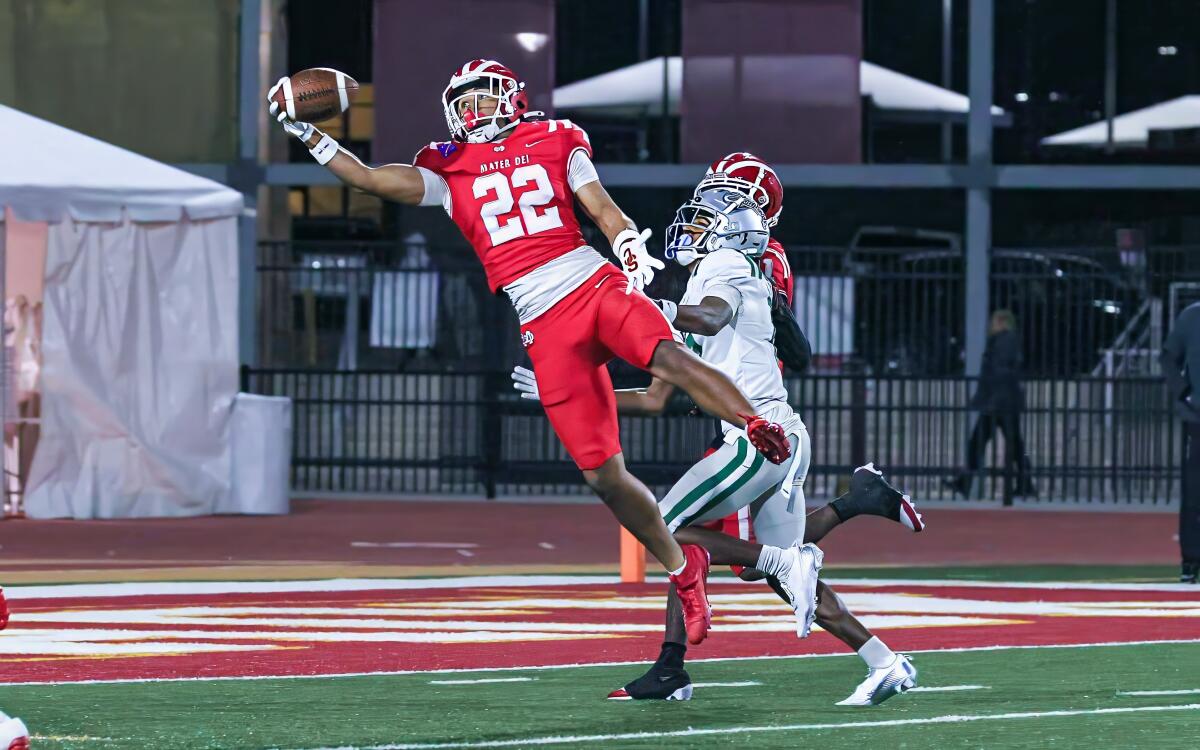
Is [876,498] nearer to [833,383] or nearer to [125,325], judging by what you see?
[125,325]

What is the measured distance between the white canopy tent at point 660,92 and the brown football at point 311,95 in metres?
15.4

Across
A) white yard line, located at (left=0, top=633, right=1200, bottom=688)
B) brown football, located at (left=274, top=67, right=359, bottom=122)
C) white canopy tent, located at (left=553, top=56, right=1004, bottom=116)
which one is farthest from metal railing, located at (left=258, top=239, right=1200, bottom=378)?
brown football, located at (left=274, top=67, right=359, bottom=122)

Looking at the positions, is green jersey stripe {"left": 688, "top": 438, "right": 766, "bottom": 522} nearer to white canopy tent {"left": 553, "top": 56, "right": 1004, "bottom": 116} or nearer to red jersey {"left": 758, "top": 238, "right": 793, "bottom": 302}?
red jersey {"left": 758, "top": 238, "right": 793, "bottom": 302}

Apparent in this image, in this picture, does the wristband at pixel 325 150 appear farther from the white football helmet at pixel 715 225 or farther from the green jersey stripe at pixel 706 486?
the green jersey stripe at pixel 706 486

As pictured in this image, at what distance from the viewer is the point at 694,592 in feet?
26.9

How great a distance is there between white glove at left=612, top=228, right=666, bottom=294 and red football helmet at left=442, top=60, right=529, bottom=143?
26.0 inches

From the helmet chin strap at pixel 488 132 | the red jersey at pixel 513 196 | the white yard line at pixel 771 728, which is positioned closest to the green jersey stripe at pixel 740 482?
the white yard line at pixel 771 728

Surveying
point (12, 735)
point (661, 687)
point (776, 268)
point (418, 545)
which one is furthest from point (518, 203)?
point (418, 545)

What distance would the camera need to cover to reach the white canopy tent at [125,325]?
1825 cm

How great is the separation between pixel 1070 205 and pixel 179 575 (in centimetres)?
1322

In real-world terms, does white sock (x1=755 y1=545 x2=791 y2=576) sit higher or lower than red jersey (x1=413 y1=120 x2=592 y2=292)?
lower

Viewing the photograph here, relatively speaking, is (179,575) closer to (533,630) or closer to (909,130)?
(533,630)

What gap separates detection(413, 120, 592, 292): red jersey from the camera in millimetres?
8719

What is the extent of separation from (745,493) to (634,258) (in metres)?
0.97
